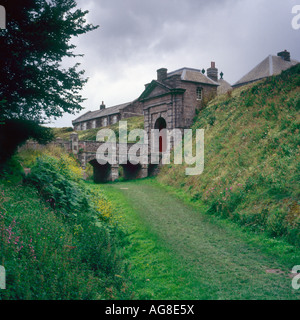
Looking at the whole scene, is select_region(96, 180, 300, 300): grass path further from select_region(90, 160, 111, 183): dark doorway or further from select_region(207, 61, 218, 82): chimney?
select_region(207, 61, 218, 82): chimney

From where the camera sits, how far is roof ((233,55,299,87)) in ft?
111

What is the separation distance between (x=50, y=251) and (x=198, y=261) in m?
3.58

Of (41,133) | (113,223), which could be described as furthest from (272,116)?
(41,133)

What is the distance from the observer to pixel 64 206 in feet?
29.8

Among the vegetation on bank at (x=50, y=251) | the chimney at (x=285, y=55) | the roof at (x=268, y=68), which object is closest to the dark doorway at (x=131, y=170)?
the vegetation on bank at (x=50, y=251)

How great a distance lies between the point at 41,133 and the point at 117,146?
1382 cm

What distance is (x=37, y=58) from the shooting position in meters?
10.8

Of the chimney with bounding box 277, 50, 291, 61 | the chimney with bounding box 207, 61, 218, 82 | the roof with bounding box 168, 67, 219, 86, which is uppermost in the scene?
the chimney with bounding box 277, 50, 291, 61

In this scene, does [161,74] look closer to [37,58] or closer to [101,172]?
[101,172]

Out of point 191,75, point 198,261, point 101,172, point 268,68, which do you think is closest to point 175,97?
point 191,75

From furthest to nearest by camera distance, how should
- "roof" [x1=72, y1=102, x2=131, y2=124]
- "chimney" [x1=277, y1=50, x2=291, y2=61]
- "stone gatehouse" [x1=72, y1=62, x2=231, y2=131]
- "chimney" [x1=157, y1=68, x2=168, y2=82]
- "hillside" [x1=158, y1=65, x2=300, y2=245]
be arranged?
→ "roof" [x1=72, y1=102, x2=131, y2=124] < "chimney" [x1=277, y1=50, x2=291, y2=61] < "chimney" [x1=157, y1=68, x2=168, y2=82] < "stone gatehouse" [x1=72, y1=62, x2=231, y2=131] < "hillside" [x1=158, y1=65, x2=300, y2=245]

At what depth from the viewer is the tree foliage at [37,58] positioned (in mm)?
9797

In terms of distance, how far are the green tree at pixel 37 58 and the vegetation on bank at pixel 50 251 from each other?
3.09 metres

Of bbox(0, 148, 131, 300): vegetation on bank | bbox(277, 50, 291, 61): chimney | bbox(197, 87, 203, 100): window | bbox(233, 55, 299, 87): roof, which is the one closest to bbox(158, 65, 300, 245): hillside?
bbox(0, 148, 131, 300): vegetation on bank
